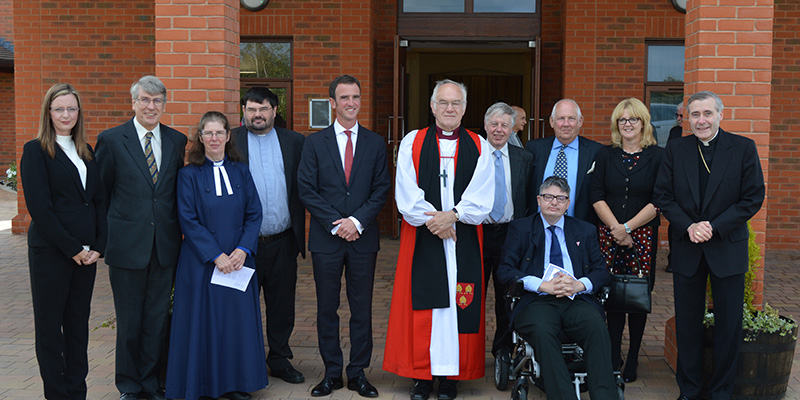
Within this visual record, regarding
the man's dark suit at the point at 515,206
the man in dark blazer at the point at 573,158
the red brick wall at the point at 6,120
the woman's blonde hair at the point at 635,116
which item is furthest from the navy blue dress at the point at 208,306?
the red brick wall at the point at 6,120

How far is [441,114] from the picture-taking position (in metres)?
4.46

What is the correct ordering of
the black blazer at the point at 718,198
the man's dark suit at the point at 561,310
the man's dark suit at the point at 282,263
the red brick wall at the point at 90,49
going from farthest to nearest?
the red brick wall at the point at 90,49
the man's dark suit at the point at 282,263
the black blazer at the point at 718,198
the man's dark suit at the point at 561,310

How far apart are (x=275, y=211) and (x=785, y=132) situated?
7.75 m

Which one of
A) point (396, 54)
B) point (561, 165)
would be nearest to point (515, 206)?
point (561, 165)

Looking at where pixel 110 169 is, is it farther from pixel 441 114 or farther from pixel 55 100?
pixel 441 114

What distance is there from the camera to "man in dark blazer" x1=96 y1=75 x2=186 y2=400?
4172 mm

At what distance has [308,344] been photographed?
5.52 meters

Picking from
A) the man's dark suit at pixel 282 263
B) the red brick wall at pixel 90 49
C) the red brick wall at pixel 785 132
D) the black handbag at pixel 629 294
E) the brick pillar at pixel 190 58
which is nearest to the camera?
the black handbag at pixel 629 294

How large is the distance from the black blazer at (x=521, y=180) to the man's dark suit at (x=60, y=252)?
2.60 metres

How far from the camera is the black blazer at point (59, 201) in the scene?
12.4 ft

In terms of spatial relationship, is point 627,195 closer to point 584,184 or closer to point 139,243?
point 584,184

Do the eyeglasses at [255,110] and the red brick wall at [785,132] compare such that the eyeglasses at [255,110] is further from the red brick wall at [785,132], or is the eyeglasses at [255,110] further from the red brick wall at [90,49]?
the red brick wall at [785,132]

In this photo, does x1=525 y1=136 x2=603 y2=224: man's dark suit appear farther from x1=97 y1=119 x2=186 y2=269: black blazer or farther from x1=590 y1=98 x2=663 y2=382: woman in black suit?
x1=97 y1=119 x2=186 y2=269: black blazer

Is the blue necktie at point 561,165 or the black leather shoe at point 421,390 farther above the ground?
the blue necktie at point 561,165
